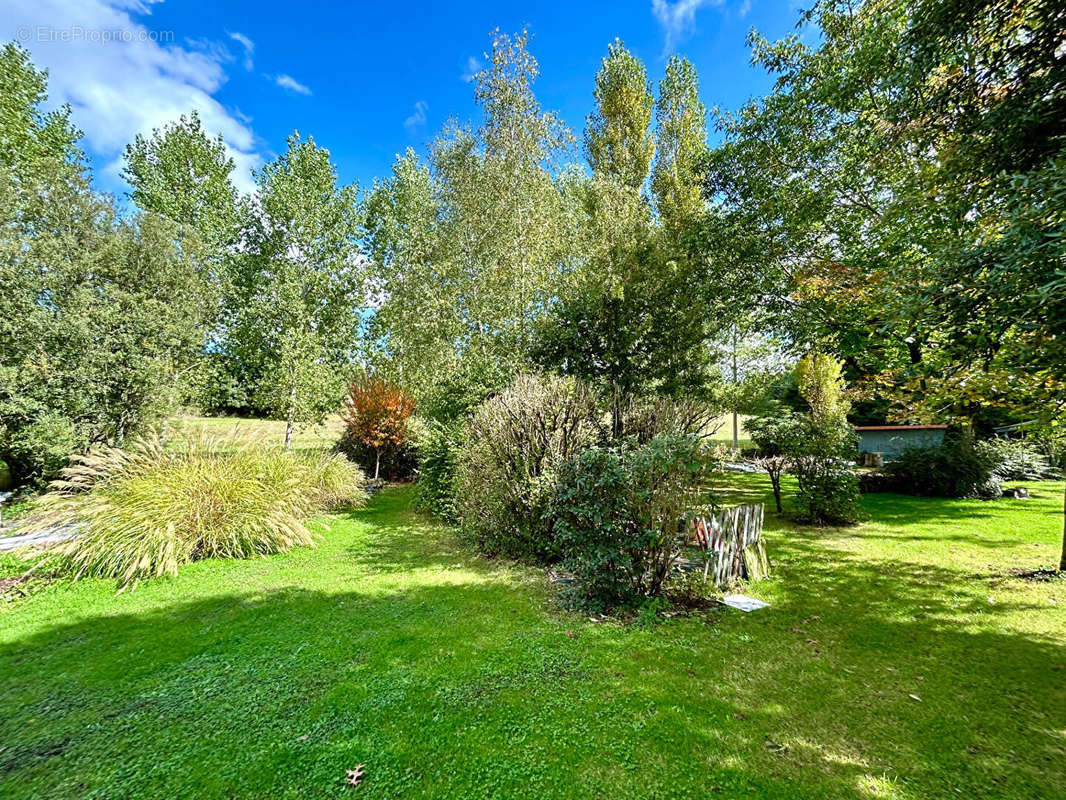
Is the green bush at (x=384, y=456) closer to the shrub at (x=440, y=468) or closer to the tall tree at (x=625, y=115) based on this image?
the shrub at (x=440, y=468)

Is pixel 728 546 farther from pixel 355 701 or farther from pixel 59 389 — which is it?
pixel 59 389

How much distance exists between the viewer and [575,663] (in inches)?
130

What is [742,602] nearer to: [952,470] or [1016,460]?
[952,470]

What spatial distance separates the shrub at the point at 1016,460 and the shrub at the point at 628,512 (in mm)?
11815

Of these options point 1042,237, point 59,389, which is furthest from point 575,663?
point 59,389

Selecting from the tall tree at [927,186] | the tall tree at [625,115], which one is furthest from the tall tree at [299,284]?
the tall tree at [927,186]

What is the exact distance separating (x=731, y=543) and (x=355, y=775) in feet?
14.1

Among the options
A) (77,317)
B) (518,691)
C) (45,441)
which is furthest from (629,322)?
(45,441)

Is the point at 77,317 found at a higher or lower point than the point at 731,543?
higher

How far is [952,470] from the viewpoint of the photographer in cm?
1059

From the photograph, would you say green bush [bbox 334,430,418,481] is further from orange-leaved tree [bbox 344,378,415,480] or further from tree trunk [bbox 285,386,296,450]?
tree trunk [bbox 285,386,296,450]

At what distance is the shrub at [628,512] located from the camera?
163 inches

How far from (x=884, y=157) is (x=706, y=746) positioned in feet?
27.5

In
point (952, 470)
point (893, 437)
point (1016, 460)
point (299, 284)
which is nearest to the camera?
point (952, 470)
